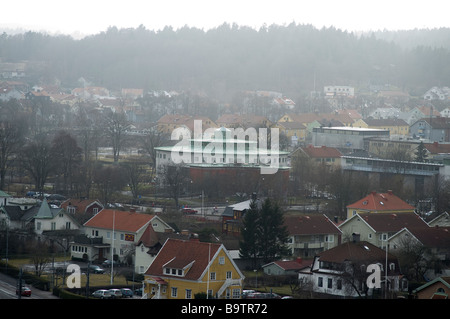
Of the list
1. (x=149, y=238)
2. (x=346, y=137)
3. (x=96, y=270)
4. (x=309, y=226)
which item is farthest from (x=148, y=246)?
(x=346, y=137)

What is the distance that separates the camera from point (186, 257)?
14.3 meters

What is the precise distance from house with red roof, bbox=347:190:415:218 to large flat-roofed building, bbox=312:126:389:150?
15.1 meters

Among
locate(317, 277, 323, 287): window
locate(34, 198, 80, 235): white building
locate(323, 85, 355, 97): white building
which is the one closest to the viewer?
locate(317, 277, 323, 287): window

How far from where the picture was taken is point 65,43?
89.5 meters

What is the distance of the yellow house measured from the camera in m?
13.9

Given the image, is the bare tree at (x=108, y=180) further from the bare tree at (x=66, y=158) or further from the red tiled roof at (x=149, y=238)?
the red tiled roof at (x=149, y=238)

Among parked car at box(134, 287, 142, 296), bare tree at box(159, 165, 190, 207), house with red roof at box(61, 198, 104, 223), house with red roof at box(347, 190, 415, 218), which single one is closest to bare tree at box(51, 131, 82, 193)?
bare tree at box(159, 165, 190, 207)

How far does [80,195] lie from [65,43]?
218ft

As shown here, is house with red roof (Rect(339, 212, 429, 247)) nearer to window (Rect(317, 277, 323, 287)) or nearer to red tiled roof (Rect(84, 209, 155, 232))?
window (Rect(317, 277, 323, 287))

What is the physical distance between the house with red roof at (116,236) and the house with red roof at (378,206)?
467 cm

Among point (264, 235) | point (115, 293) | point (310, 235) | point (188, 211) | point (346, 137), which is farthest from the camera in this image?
point (346, 137)

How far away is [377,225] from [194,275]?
641 centimetres

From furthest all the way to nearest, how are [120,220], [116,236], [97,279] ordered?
[120,220] < [116,236] < [97,279]

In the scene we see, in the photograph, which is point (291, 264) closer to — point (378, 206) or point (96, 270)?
point (96, 270)
